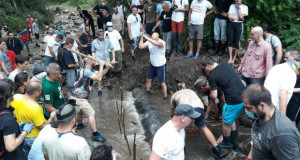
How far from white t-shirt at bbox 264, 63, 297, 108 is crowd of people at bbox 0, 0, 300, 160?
13mm

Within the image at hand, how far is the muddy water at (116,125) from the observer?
6121 mm

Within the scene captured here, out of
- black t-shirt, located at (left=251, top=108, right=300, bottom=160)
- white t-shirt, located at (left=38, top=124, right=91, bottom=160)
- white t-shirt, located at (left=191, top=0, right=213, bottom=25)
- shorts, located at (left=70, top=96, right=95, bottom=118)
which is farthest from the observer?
white t-shirt, located at (left=191, top=0, right=213, bottom=25)

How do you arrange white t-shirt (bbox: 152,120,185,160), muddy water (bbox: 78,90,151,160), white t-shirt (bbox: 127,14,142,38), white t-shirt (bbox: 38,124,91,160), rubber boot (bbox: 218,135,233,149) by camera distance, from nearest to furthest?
1. white t-shirt (bbox: 38,124,91,160)
2. white t-shirt (bbox: 152,120,185,160)
3. rubber boot (bbox: 218,135,233,149)
4. muddy water (bbox: 78,90,151,160)
5. white t-shirt (bbox: 127,14,142,38)

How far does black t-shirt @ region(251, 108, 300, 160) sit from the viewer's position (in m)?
2.77

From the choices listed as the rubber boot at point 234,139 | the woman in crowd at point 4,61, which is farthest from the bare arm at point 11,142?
the woman in crowd at point 4,61

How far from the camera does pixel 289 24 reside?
9156 mm

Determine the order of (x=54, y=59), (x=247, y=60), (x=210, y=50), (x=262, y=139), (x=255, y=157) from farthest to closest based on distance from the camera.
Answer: (x=210, y=50) < (x=54, y=59) < (x=247, y=60) < (x=255, y=157) < (x=262, y=139)

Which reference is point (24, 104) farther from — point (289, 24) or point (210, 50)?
point (289, 24)

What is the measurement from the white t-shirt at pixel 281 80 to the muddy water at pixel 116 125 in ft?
9.42

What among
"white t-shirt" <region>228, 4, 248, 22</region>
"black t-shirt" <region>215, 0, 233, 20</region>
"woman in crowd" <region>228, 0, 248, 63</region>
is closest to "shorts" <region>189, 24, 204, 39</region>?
"black t-shirt" <region>215, 0, 233, 20</region>

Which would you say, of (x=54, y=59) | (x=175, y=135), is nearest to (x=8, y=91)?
(x=175, y=135)

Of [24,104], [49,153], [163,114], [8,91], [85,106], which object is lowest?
[163,114]

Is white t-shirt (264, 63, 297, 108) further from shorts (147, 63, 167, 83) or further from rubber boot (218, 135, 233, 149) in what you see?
shorts (147, 63, 167, 83)

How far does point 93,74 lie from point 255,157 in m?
3.75
